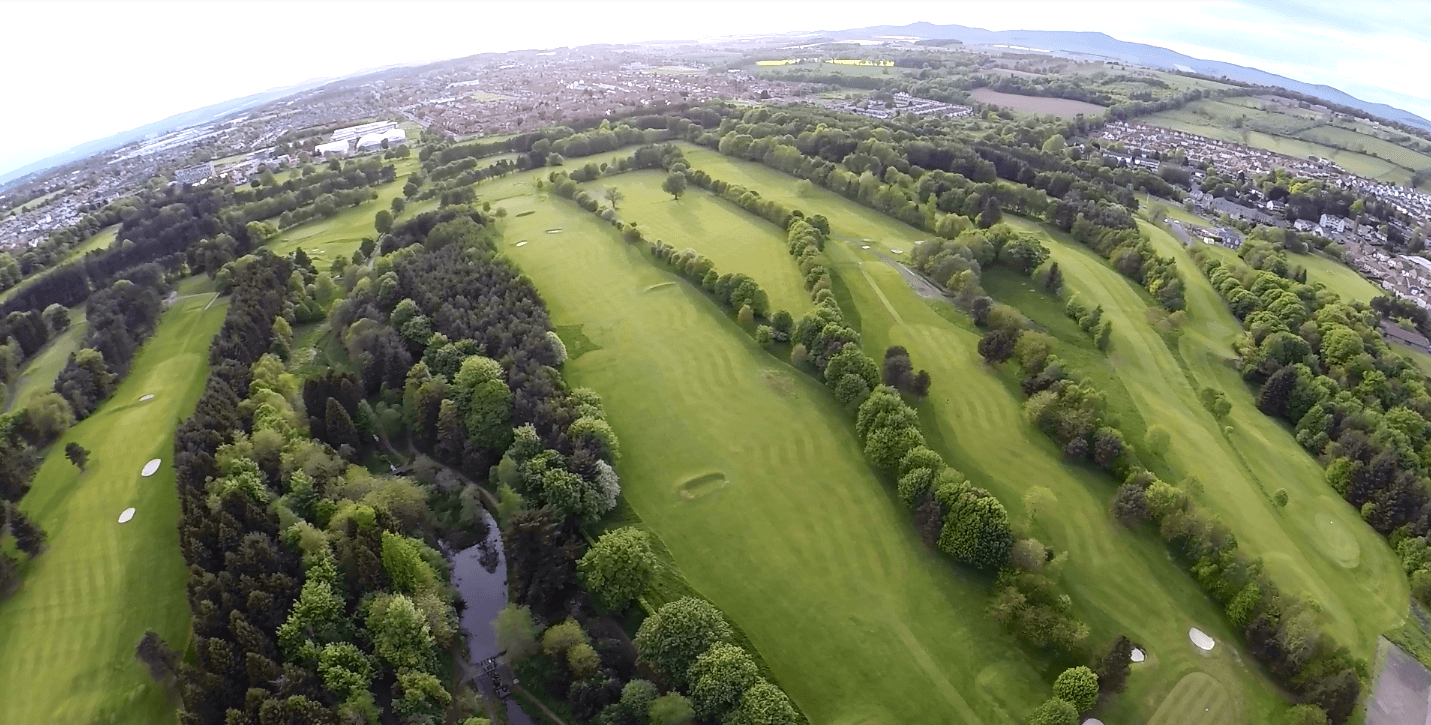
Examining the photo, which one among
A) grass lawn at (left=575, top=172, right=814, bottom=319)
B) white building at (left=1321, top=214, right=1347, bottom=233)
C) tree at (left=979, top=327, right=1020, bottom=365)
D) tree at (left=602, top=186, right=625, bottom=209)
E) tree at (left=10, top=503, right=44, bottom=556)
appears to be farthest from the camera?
white building at (left=1321, top=214, right=1347, bottom=233)

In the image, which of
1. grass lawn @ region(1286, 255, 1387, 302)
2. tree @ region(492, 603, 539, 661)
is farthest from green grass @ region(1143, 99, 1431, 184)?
tree @ region(492, 603, 539, 661)

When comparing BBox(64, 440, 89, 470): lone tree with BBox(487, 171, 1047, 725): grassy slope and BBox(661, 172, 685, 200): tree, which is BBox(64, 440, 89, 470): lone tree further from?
BBox(661, 172, 685, 200): tree

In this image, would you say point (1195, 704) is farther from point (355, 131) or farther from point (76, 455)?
point (355, 131)

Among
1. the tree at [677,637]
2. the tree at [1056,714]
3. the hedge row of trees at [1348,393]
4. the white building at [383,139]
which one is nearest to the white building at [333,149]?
the white building at [383,139]

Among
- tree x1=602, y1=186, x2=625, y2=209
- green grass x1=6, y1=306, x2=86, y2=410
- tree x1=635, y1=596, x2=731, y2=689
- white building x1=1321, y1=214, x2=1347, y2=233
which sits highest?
tree x1=602, y1=186, x2=625, y2=209

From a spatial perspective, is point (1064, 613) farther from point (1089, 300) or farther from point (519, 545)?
point (1089, 300)

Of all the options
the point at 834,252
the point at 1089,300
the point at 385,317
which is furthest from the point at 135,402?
the point at 1089,300
